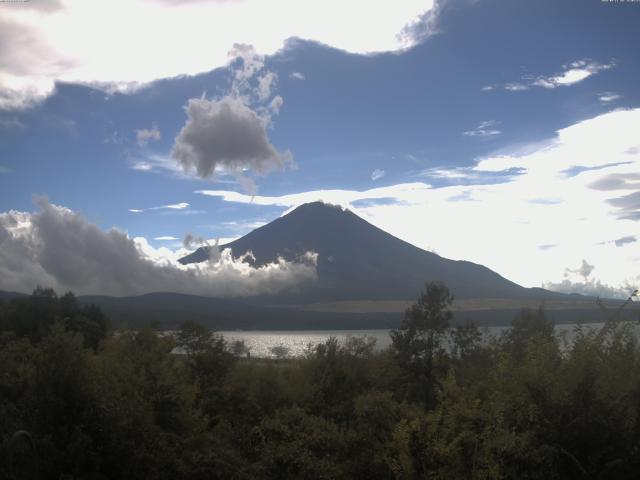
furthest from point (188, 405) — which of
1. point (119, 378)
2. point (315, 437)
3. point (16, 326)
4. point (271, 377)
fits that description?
point (16, 326)

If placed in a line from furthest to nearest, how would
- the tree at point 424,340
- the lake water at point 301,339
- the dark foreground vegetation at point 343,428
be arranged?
the lake water at point 301,339
the tree at point 424,340
the dark foreground vegetation at point 343,428

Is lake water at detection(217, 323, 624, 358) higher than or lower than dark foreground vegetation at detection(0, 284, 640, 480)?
lower

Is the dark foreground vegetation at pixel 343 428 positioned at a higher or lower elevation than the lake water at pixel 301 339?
higher

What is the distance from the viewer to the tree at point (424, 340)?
28.5m

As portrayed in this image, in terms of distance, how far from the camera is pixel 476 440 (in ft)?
44.3

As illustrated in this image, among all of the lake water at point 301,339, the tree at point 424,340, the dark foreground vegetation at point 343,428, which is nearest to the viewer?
the dark foreground vegetation at point 343,428

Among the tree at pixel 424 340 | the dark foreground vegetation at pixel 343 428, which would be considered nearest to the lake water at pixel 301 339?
the tree at pixel 424 340

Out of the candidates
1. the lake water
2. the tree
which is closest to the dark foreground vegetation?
the lake water

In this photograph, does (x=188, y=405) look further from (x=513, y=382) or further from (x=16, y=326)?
(x=16, y=326)

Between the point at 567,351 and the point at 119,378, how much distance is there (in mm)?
14471

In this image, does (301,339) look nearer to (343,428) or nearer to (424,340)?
(424,340)

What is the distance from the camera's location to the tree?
93.6 feet

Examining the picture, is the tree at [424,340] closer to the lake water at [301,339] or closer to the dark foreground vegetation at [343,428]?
the lake water at [301,339]

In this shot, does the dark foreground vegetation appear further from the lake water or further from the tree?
the tree
